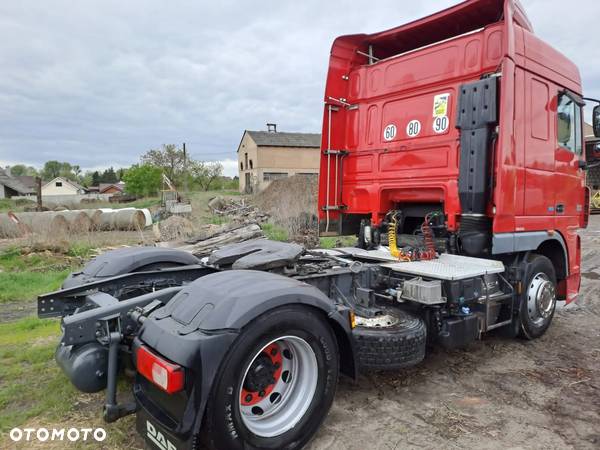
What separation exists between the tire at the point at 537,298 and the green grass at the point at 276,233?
30.4 ft

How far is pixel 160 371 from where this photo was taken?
233 centimetres

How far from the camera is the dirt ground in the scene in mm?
2973

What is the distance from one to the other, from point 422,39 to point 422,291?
342 centimetres

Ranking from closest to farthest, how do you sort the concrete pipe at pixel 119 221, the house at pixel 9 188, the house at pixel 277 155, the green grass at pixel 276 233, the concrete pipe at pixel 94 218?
the green grass at pixel 276 233, the concrete pipe at pixel 94 218, the concrete pipe at pixel 119 221, the house at pixel 277 155, the house at pixel 9 188

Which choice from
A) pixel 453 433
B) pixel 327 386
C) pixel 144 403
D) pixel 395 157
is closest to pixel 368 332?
pixel 327 386

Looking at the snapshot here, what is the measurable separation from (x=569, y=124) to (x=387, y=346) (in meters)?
3.99

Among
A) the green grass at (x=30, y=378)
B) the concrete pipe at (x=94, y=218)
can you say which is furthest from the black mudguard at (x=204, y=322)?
the concrete pipe at (x=94, y=218)

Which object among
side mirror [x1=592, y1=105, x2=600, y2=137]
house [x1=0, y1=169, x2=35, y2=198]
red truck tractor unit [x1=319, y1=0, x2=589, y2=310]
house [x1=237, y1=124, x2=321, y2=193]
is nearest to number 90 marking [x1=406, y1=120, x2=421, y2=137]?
red truck tractor unit [x1=319, y1=0, x2=589, y2=310]

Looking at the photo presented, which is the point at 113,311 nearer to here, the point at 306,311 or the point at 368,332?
the point at 306,311

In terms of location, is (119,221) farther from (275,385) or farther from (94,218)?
(275,385)

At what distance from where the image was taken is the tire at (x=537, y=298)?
4.80 meters

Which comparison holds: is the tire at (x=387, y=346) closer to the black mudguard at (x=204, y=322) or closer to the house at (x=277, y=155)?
the black mudguard at (x=204, y=322)

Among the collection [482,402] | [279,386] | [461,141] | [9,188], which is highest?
[9,188]

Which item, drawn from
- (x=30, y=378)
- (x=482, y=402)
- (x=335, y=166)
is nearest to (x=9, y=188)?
(x=335, y=166)
